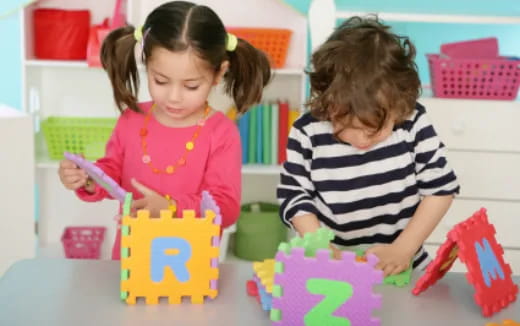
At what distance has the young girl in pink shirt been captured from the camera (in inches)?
51.4

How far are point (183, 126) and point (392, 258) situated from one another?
20.6 inches

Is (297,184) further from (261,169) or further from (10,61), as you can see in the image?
(10,61)

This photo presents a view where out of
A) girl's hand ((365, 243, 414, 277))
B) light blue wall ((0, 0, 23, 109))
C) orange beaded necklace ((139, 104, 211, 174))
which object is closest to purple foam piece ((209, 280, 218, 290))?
girl's hand ((365, 243, 414, 277))

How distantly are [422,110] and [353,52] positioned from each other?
0.24 meters

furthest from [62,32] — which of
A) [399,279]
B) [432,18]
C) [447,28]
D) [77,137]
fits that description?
[399,279]

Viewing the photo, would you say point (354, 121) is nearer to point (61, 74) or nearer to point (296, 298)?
point (296, 298)

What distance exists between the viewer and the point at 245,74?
144cm

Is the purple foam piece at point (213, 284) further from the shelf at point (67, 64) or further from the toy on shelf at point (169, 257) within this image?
the shelf at point (67, 64)

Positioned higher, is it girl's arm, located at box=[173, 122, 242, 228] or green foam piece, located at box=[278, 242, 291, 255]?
green foam piece, located at box=[278, 242, 291, 255]

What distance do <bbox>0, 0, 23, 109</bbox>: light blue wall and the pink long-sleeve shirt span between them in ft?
4.98

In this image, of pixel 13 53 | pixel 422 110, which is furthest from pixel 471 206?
pixel 13 53

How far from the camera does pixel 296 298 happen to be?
3.08 feet

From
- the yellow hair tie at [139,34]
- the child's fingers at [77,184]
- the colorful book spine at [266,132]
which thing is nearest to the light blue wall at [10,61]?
the colorful book spine at [266,132]

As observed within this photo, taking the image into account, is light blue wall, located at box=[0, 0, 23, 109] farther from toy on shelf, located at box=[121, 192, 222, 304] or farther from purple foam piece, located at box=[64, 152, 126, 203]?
toy on shelf, located at box=[121, 192, 222, 304]
